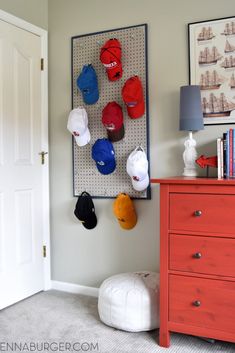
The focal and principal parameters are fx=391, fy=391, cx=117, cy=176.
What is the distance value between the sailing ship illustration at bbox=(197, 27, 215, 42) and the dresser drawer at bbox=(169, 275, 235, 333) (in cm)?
153

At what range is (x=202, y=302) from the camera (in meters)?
2.14

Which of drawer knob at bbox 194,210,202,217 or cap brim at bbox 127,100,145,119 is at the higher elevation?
cap brim at bbox 127,100,145,119

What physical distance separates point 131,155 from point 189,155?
15.6 inches

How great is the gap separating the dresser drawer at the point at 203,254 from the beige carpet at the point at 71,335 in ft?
1.54

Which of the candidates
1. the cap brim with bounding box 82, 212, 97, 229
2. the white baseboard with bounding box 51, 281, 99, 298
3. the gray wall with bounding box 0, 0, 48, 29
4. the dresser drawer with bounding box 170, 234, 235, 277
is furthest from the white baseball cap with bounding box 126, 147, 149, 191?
the gray wall with bounding box 0, 0, 48, 29

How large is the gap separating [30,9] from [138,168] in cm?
155

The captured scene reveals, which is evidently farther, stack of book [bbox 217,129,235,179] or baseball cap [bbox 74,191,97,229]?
baseball cap [bbox 74,191,97,229]

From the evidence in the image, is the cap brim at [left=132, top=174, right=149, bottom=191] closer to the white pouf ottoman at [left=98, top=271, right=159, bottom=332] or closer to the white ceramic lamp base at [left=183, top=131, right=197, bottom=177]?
the white ceramic lamp base at [left=183, top=131, right=197, bottom=177]

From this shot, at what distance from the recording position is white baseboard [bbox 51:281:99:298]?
3.04 meters

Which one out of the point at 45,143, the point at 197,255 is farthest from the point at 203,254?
the point at 45,143

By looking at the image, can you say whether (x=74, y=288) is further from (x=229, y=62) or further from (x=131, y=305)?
(x=229, y=62)

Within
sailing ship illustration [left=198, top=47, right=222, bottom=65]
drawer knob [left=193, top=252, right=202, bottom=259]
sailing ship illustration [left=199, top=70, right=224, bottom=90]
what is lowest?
drawer knob [left=193, top=252, right=202, bottom=259]

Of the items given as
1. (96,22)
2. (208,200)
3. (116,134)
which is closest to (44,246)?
(116,134)

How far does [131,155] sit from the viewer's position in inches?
105
